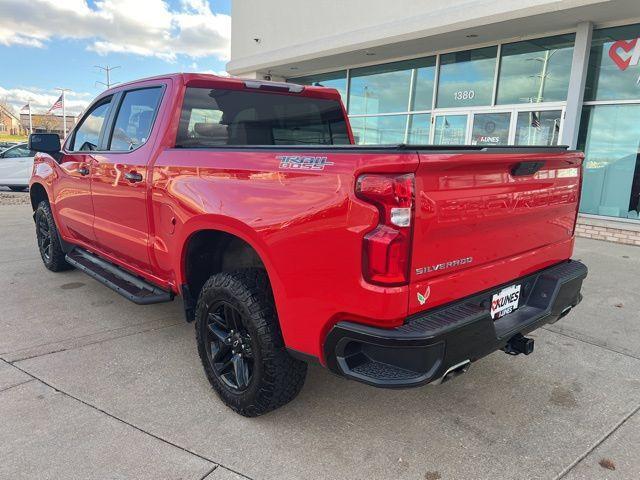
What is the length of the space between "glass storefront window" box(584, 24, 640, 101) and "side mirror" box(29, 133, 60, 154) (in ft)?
28.1

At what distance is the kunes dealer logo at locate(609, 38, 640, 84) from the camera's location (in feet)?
25.9

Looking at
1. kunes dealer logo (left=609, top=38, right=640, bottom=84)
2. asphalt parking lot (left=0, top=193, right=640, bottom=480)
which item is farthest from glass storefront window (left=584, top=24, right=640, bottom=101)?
asphalt parking lot (left=0, top=193, right=640, bottom=480)

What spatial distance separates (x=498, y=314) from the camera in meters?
2.51

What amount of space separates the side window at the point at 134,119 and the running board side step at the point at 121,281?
1017mm

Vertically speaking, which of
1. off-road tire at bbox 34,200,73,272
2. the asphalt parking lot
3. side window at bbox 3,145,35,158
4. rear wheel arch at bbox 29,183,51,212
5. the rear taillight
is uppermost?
the rear taillight

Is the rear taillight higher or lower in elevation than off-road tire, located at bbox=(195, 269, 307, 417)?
higher

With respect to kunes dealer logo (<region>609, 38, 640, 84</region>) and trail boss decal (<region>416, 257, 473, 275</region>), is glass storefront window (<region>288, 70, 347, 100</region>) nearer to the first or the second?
kunes dealer logo (<region>609, 38, 640, 84</region>)

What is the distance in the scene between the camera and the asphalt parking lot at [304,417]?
2.29 metres

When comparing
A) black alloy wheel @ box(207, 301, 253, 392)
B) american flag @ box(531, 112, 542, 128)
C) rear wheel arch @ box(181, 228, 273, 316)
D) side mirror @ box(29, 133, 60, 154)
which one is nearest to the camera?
black alloy wheel @ box(207, 301, 253, 392)

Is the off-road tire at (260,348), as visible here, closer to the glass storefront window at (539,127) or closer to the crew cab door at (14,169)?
the glass storefront window at (539,127)

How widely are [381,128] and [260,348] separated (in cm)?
1089

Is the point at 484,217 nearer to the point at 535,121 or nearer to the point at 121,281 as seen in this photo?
the point at 121,281

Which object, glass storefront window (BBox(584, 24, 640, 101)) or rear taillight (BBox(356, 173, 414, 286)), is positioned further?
glass storefront window (BBox(584, 24, 640, 101))

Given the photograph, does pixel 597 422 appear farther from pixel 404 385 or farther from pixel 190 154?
pixel 190 154
